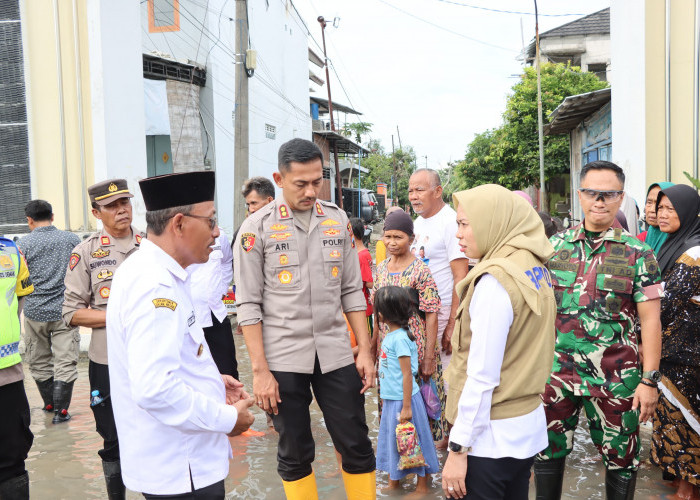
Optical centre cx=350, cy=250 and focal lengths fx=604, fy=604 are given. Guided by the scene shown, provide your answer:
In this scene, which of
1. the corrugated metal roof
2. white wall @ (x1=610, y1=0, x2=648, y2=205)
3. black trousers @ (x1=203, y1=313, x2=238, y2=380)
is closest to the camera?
black trousers @ (x1=203, y1=313, x2=238, y2=380)

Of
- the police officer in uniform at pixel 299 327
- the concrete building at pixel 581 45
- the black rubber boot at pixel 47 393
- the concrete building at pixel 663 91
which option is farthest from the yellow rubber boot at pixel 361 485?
the concrete building at pixel 581 45

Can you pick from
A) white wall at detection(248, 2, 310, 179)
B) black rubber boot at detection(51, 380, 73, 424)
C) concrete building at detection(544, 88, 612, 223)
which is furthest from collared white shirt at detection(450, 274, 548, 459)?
white wall at detection(248, 2, 310, 179)

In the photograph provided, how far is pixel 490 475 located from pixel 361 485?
1.25 metres

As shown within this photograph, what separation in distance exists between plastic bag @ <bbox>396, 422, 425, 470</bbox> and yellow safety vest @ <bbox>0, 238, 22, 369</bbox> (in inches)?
90.9

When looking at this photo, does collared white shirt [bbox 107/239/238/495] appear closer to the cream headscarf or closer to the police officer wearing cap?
the cream headscarf

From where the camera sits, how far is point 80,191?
30.1ft

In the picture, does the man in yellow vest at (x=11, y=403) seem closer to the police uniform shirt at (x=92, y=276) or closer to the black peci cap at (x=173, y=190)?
the police uniform shirt at (x=92, y=276)

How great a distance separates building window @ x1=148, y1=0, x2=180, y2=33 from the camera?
1600 centimetres

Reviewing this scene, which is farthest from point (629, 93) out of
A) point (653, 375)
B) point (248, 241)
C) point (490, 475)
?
point (490, 475)

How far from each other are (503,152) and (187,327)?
22780mm

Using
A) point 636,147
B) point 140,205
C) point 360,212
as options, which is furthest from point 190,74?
point 360,212

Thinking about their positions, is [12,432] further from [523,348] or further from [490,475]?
[523,348]

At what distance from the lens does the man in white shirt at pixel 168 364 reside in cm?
197

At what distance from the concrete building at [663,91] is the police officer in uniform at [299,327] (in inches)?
229
